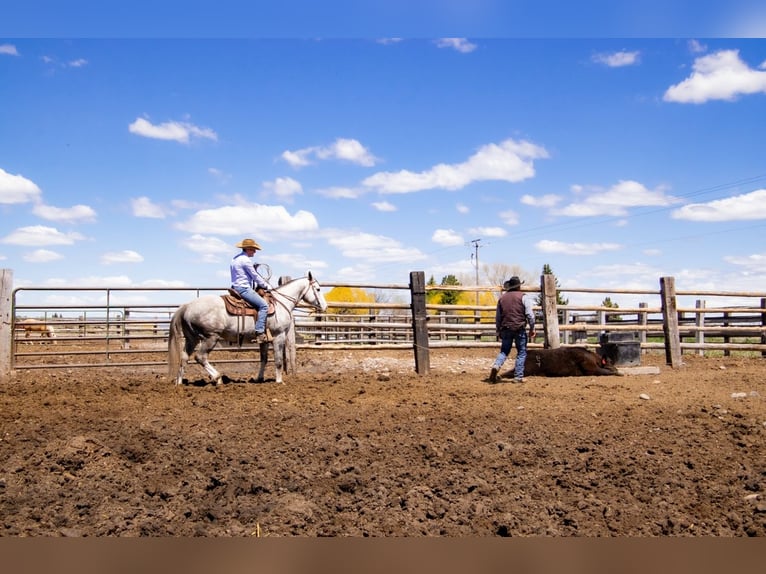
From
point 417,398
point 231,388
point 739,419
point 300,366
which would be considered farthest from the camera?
point 300,366

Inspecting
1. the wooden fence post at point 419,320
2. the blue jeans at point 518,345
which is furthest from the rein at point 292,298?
the blue jeans at point 518,345

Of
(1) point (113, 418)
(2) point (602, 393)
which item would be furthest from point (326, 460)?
(2) point (602, 393)

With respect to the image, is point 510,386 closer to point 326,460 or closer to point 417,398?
point 417,398

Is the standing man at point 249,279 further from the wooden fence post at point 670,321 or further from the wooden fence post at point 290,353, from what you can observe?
the wooden fence post at point 670,321

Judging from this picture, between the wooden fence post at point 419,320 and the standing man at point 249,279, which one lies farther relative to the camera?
the wooden fence post at point 419,320

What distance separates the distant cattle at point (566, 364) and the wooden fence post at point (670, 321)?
94.2 inches

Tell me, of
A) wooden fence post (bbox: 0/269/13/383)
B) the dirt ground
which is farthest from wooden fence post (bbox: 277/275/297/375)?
wooden fence post (bbox: 0/269/13/383)

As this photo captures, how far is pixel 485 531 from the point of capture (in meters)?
3.98

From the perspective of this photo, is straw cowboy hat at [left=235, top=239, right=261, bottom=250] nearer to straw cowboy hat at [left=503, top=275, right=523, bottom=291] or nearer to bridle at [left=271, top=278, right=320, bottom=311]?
bridle at [left=271, top=278, right=320, bottom=311]

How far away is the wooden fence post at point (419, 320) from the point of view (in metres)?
11.7

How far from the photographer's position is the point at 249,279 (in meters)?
10.4

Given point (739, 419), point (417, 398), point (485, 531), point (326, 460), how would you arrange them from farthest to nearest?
point (417, 398) → point (739, 419) → point (326, 460) → point (485, 531)

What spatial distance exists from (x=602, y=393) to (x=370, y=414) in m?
3.51

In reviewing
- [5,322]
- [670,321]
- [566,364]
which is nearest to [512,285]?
[566,364]
